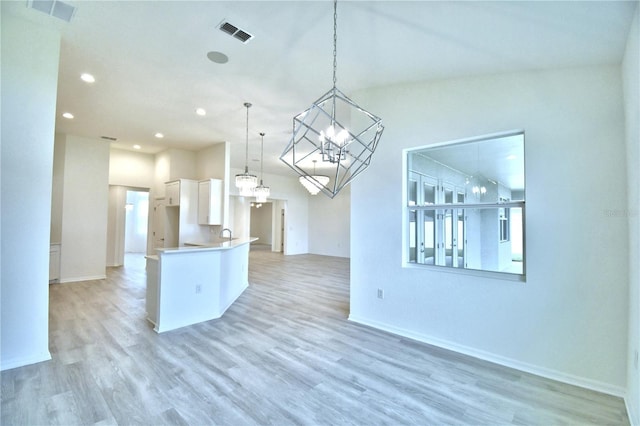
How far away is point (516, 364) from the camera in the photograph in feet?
9.07

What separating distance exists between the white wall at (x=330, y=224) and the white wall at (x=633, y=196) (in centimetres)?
842

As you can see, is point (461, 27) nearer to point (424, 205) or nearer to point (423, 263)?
point (424, 205)

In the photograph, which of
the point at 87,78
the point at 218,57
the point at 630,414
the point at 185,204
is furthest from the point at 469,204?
the point at 185,204

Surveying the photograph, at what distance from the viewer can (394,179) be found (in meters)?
3.67

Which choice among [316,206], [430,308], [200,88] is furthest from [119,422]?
[316,206]

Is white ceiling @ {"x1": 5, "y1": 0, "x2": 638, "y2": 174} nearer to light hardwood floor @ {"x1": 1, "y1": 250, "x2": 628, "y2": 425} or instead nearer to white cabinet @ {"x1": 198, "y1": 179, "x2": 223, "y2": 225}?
white cabinet @ {"x1": 198, "y1": 179, "x2": 223, "y2": 225}

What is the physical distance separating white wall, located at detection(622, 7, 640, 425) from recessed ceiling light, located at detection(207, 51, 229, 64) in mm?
3467

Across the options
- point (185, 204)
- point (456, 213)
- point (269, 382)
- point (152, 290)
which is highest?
point (185, 204)

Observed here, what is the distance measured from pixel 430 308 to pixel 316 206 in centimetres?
893

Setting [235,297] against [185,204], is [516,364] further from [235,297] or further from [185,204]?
[185,204]

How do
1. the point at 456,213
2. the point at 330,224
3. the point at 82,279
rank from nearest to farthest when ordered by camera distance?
the point at 456,213
the point at 82,279
the point at 330,224

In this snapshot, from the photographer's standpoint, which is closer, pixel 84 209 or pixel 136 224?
pixel 84 209

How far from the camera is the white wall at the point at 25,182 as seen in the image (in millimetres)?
2570

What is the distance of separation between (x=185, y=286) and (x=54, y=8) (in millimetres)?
3125
